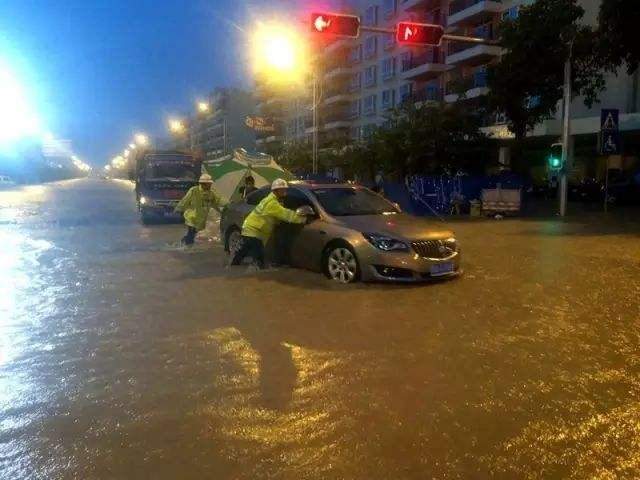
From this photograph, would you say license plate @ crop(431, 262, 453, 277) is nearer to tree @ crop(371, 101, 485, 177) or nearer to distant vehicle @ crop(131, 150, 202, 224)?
distant vehicle @ crop(131, 150, 202, 224)

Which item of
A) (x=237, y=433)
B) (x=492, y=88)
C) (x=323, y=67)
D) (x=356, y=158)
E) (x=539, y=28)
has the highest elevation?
(x=323, y=67)

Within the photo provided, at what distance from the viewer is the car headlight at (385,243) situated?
331 inches

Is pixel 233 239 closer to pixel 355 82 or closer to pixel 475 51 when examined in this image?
pixel 475 51

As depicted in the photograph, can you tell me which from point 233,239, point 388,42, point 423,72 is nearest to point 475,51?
point 423,72

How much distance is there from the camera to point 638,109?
32.1 metres

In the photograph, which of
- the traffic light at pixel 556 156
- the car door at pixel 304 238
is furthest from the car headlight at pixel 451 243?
the traffic light at pixel 556 156

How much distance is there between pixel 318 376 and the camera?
16.7 feet

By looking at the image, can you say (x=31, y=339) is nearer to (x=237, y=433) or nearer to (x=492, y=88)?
(x=237, y=433)

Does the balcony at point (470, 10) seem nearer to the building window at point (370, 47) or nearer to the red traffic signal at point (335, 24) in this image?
the building window at point (370, 47)

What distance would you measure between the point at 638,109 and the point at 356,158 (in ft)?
49.9

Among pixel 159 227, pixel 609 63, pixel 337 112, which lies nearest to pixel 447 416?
pixel 159 227

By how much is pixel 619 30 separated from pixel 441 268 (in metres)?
14.1

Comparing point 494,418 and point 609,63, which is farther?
point 609,63

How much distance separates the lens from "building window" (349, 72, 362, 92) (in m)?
64.0
